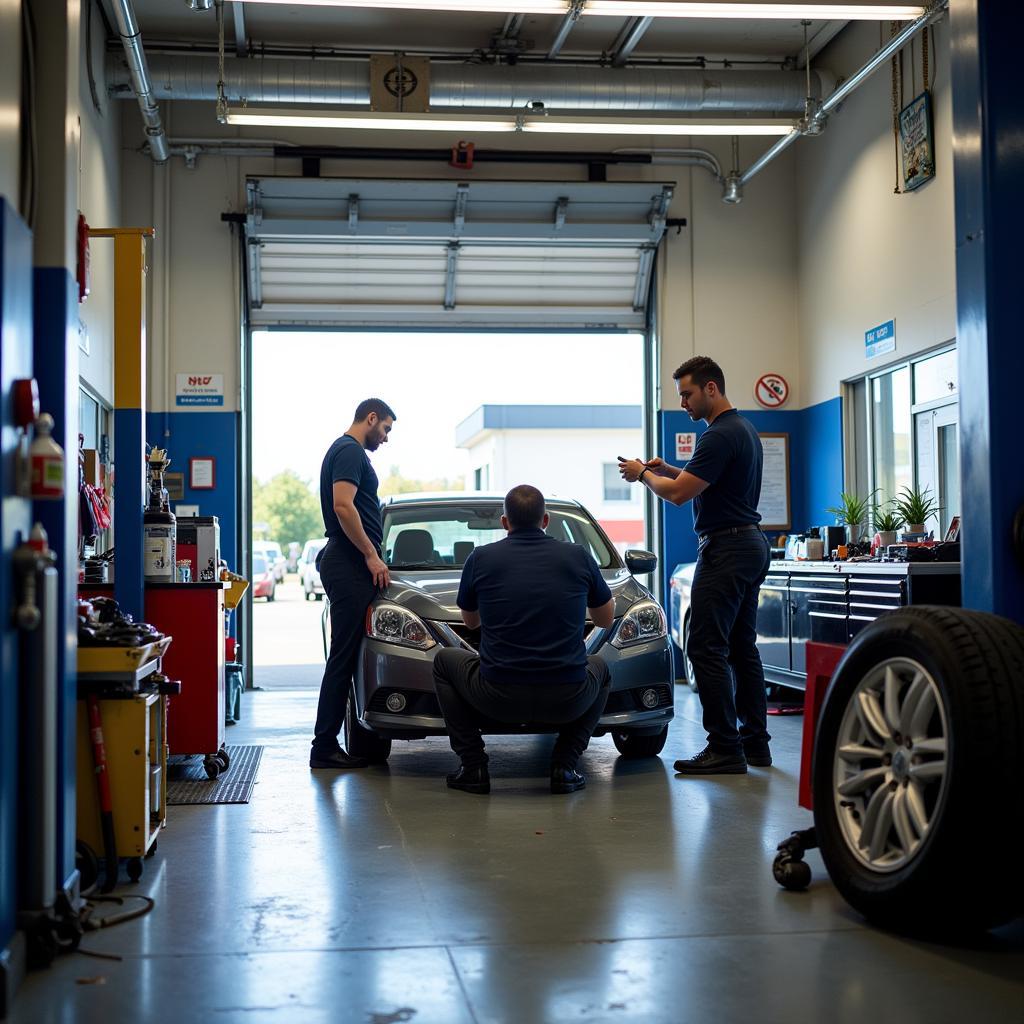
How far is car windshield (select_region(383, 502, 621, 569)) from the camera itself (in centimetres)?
663

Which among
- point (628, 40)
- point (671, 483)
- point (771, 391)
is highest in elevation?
point (628, 40)

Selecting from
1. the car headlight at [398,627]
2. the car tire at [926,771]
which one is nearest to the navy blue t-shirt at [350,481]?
the car headlight at [398,627]

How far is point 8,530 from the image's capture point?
2.68m

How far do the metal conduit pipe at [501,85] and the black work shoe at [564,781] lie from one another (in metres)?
6.33

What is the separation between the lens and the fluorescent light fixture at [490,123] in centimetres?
866

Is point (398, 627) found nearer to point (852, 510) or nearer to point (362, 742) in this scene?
point (362, 742)

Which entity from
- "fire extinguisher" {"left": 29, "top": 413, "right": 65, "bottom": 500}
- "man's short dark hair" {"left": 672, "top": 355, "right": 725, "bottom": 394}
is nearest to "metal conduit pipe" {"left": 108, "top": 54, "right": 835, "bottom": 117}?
"man's short dark hair" {"left": 672, "top": 355, "right": 725, "bottom": 394}

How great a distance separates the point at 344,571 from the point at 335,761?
905 millimetres

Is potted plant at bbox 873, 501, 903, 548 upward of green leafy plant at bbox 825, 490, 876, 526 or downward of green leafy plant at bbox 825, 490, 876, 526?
downward

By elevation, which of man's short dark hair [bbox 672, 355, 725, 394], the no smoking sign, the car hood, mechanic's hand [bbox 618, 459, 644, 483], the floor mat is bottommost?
the floor mat

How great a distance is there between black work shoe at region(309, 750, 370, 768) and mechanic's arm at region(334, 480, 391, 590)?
0.83m

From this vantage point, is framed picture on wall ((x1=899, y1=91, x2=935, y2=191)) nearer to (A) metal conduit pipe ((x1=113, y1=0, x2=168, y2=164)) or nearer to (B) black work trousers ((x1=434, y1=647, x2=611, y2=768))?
(B) black work trousers ((x1=434, y1=647, x2=611, y2=768))

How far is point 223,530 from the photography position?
10.7 metres

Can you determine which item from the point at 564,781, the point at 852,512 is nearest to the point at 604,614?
the point at 564,781
